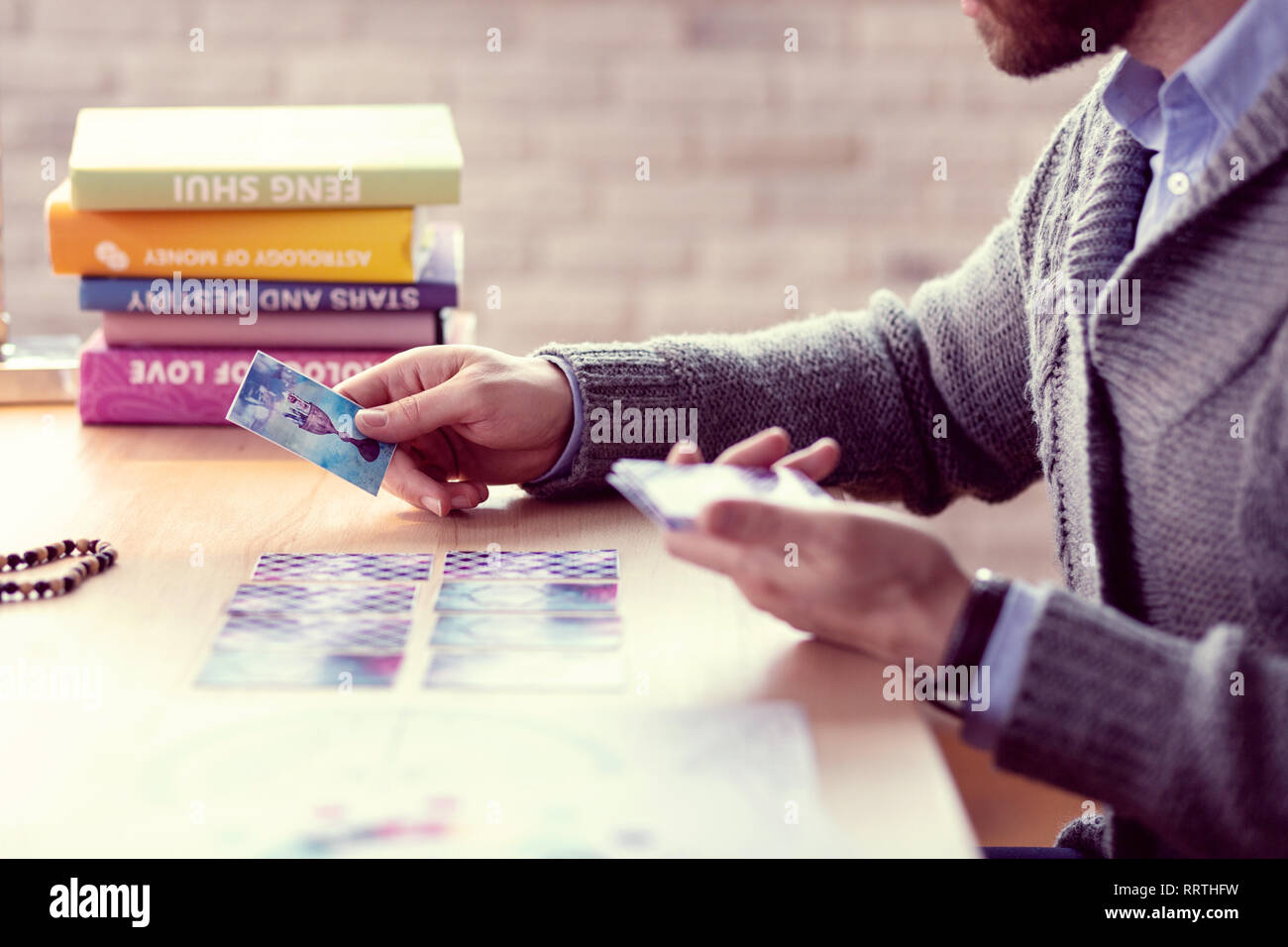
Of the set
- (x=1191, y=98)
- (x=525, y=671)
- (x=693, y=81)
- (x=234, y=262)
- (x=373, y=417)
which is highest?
(x=693, y=81)

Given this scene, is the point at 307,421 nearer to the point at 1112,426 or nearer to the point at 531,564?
the point at 531,564

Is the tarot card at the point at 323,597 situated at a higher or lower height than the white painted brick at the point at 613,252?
lower

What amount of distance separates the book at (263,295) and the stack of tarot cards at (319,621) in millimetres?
383

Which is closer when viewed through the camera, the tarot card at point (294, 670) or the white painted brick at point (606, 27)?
the tarot card at point (294, 670)

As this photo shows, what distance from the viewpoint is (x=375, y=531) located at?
1.00 metres

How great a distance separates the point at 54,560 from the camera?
93 centimetres

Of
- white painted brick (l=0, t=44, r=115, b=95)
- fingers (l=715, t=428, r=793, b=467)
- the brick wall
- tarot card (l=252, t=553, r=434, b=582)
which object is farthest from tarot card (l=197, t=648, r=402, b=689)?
white painted brick (l=0, t=44, r=115, b=95)

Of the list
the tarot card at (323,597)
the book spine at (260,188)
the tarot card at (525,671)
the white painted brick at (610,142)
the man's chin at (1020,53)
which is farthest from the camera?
the white painted brick at (610,142)

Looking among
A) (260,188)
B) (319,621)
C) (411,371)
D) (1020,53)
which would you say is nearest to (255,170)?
(260,188)

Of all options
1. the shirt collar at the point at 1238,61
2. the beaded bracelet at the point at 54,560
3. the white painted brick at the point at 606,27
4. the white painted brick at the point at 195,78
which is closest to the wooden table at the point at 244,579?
the beaded bracelet at the point at 54,560

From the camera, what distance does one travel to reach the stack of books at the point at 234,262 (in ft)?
4.04

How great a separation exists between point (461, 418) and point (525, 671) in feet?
1.09

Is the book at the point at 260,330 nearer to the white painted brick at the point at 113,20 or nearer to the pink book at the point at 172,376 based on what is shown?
the pink book at the point at 172,376

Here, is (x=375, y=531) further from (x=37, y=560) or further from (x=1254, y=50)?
(x=1254, y=50)
